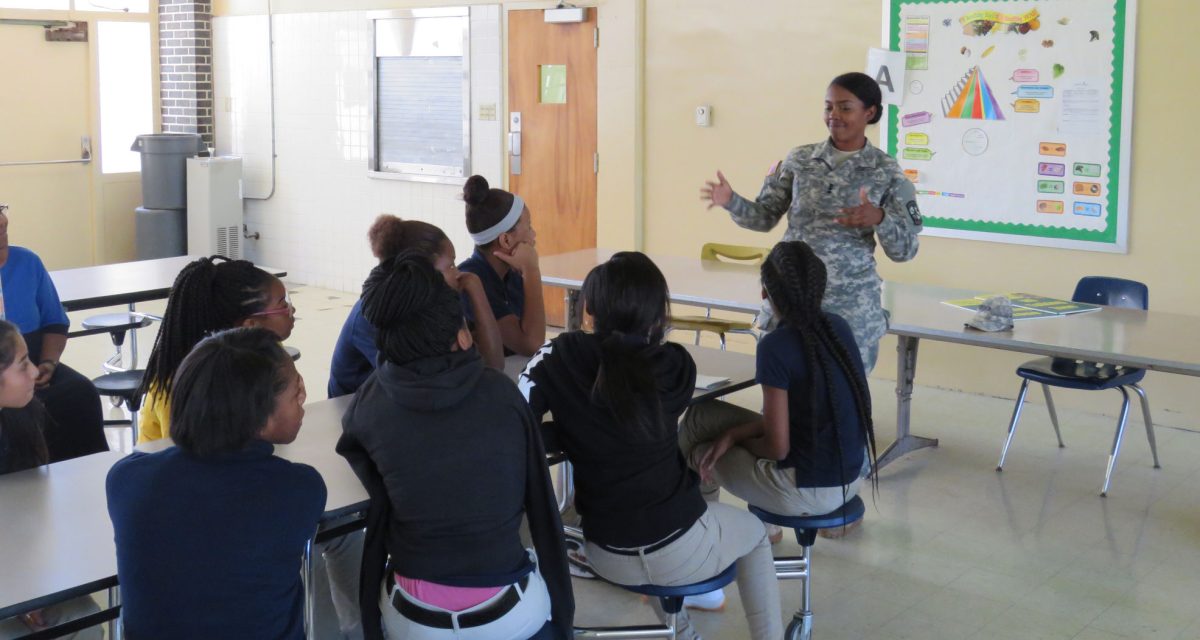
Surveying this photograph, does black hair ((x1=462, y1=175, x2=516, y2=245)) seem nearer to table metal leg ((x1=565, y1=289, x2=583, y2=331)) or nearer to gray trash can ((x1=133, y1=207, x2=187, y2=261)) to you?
table metal leg ((x1=565, y1=289, x2=583, y2=331))

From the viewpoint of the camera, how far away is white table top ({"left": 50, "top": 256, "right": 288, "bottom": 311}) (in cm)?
464

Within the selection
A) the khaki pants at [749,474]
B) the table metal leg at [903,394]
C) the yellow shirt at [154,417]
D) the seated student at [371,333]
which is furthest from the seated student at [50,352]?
the table metal leg at [903,394]

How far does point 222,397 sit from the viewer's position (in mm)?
1992

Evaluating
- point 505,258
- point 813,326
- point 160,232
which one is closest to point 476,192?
point 505,258

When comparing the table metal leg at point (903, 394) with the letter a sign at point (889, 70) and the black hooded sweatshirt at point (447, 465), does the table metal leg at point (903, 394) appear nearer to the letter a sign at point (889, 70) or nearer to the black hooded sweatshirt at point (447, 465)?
the letter a sign at point (889, 70)

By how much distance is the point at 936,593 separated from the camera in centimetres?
366

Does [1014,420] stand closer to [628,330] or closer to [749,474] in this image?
[749,474]

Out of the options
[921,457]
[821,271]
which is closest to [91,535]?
[821,271]

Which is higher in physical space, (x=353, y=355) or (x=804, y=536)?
(x=353, y=355)

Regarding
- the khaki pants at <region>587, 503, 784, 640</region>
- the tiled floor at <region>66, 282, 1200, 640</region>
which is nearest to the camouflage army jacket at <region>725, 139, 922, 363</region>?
the tiled floor at <region>66, 282, 1200, 640</region>

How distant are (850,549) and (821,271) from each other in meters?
1.28

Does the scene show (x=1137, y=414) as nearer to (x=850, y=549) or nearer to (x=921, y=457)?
(x=921, y=457)

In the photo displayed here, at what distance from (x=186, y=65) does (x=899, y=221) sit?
7.22 meters

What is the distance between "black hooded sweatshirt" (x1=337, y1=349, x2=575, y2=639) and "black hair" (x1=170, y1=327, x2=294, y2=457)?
0.25m
